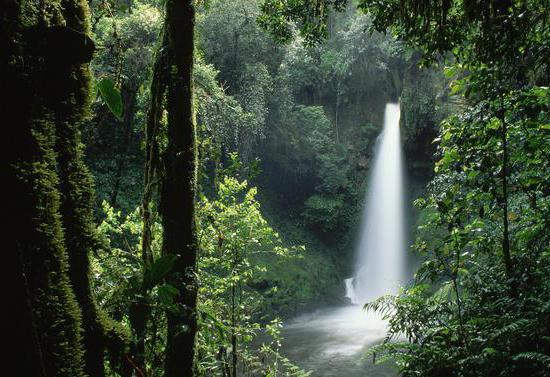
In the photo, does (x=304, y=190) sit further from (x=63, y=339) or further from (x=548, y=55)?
(x=63, y=339)

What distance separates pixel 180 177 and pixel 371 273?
733 inches

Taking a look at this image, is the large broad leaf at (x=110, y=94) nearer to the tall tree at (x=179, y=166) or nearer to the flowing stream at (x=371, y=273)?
the tall tree at (x=179, y=166)

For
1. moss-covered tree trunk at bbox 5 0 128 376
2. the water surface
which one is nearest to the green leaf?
moss-covered tree trunk at bbox 5 0 128 376

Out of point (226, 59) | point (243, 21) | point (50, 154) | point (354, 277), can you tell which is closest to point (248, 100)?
point (226, 59)

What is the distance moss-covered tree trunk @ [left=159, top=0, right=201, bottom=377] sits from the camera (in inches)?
101

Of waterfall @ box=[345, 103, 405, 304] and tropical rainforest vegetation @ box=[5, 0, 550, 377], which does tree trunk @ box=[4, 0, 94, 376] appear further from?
waterfall @ box=[345, 103, 405, 304]

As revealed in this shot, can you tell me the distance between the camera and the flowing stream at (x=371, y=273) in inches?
477

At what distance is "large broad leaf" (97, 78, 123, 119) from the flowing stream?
10.7m

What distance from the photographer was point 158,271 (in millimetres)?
2043

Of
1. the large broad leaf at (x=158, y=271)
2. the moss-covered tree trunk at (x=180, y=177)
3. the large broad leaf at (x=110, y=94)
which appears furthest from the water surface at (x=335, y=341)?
the large broad leaf at (x=110, y=94)

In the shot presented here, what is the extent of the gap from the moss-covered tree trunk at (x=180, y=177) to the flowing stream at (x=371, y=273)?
9.14 meters

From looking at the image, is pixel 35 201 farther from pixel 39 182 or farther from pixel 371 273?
pixel 371 273

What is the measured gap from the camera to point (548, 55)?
2.71 meters

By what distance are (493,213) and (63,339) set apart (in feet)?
12.3
